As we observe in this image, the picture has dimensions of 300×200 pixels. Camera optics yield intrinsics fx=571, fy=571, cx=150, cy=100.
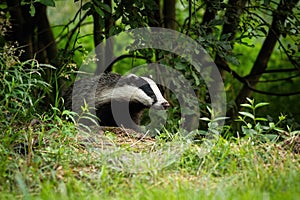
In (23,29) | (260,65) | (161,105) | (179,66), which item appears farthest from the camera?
(260,65)

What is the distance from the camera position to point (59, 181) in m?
3.54

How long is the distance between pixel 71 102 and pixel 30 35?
63.9 inches

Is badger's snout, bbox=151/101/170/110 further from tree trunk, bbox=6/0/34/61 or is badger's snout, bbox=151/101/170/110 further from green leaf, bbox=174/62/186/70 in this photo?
tree trunk, bbox=6/0/34/61

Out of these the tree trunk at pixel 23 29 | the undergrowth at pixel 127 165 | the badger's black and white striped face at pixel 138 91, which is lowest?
the undergrowth at pixel 127 165

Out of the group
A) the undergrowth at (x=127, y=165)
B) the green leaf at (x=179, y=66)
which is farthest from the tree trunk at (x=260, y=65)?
the undergrowth at (x=127, y=165)

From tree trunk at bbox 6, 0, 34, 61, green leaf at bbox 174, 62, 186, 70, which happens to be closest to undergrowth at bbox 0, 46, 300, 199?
green leaf at bbox 174, 62, 186, 70

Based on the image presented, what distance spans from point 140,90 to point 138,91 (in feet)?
0.07

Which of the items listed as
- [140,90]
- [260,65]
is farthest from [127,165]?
[260,65]

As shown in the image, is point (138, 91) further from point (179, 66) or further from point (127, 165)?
point (127, 165)

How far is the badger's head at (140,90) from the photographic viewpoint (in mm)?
5516

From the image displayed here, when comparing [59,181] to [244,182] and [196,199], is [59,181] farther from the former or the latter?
[244,182]

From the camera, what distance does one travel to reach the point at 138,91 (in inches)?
220

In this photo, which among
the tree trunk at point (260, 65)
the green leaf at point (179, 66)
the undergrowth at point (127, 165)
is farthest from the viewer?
the tree trunk at point (260, 65)

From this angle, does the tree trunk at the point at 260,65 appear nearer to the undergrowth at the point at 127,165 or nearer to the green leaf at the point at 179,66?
the green leaf at the point at 179,66
